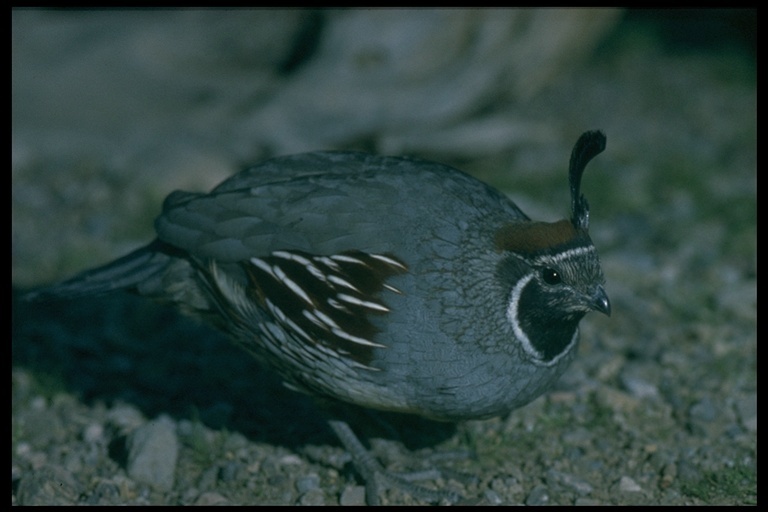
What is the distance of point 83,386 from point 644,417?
246cm

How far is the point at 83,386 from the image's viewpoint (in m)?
4.35

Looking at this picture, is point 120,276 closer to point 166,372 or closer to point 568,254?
point 166,372

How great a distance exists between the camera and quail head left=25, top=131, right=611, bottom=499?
3.30 meters

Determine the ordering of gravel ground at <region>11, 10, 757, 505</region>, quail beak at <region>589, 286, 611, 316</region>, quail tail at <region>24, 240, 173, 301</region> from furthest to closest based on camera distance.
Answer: quail tail at <region>24, 240, 173, 301</region>
gravel ground at <region>11, 10, 757, 505</region>
quail beak at <region>589, 286, 611, 316</region>

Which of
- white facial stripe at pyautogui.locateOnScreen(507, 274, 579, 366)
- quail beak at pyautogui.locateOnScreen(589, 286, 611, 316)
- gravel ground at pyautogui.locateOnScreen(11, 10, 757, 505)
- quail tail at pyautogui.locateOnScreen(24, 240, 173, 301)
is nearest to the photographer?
quail beak at pyautogui.locateOnScreen(589, 286, 611, 316)

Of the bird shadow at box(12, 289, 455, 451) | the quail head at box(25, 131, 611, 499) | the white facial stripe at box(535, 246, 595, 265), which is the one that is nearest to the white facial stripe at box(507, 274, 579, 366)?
the quail head at box(25, 131, 611, 499)

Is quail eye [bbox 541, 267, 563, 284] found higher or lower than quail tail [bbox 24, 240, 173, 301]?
lower

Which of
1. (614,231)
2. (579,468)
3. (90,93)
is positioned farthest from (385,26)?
(579,468)

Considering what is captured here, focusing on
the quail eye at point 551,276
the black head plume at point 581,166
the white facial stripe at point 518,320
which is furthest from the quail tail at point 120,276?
the black head plume at point 581,166

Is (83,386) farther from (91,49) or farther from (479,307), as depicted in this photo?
(91,49)

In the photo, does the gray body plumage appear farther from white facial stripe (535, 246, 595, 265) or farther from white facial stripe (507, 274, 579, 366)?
white facial stripe (535, 246, 595, 265)

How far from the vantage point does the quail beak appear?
3238 millimetres

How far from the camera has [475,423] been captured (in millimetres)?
4078

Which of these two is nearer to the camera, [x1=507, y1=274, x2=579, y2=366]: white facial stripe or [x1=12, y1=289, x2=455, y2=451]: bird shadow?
[x1=507, y1=274, x2=579, y2=366]: white facial stripe
